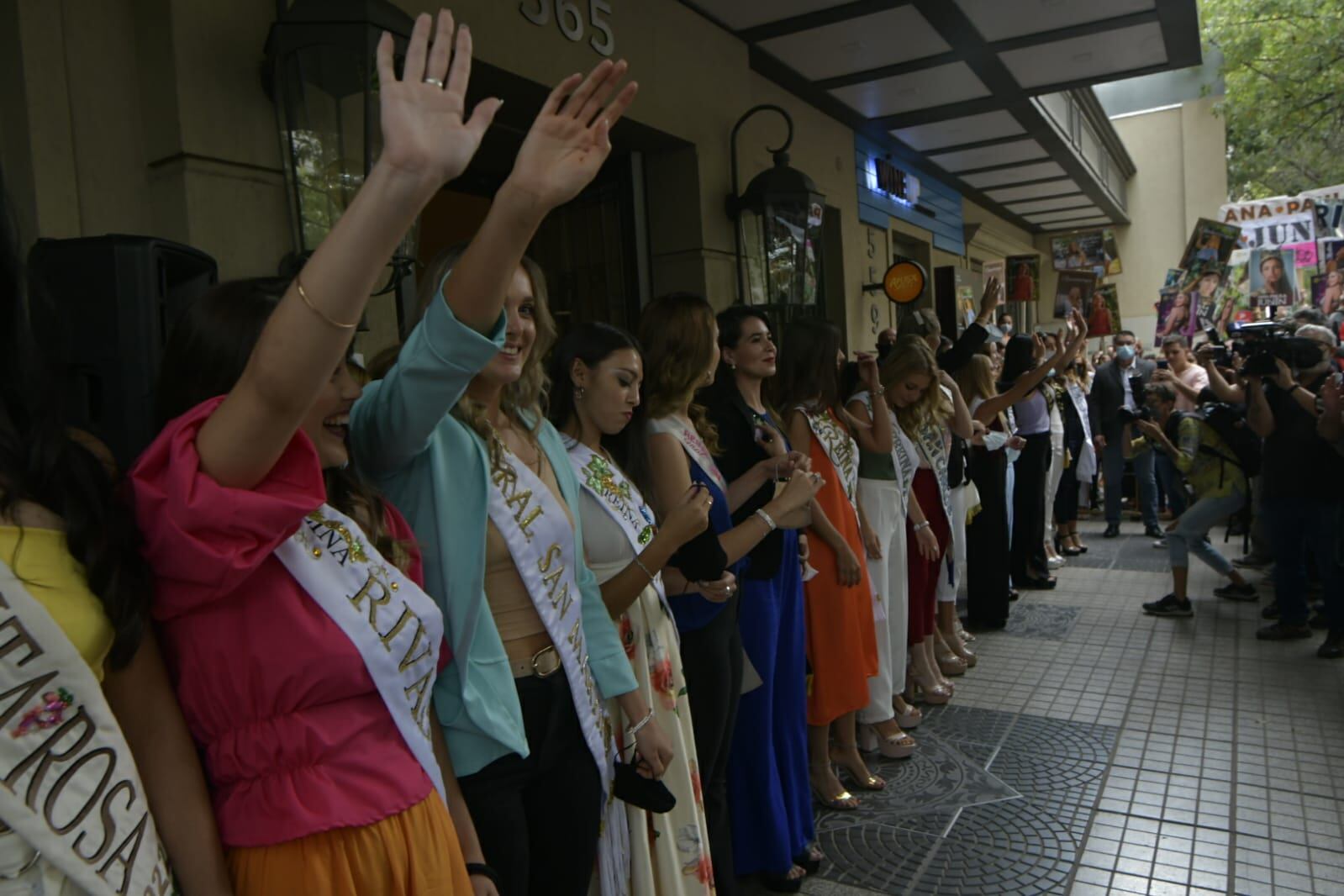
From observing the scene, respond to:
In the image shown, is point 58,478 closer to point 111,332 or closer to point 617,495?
point 111,332

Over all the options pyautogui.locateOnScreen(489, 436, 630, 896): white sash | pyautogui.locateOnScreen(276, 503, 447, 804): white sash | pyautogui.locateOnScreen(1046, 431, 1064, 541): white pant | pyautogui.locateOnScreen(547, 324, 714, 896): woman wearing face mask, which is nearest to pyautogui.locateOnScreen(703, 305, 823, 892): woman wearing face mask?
pyautogui.locateOnScreen(547, 324, 714, 896): woman wearing face mask

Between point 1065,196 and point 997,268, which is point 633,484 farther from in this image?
point 1065,196

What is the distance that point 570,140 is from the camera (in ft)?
3.84

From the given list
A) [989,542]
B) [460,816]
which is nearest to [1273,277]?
Result: [989,542]

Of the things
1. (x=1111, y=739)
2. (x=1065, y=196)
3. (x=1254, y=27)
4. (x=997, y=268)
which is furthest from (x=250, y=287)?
(x=1254, y=27)

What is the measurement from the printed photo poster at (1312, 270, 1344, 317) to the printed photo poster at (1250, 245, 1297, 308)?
85 cm

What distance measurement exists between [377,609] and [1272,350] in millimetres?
5035

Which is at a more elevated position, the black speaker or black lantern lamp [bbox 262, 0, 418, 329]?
black lantern lamp [bbox 262, 0, 418, 329]

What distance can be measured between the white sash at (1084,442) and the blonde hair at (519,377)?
683 centimetres

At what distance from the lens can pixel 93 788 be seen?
88 centimetres

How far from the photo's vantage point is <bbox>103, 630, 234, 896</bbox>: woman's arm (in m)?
0.99

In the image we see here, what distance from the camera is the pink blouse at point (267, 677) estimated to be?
3.20 feet

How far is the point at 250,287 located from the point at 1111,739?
12.3 ft

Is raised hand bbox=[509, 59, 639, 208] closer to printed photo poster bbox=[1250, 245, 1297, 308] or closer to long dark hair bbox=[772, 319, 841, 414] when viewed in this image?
long dark hair bbox=[772, 319, 841, 414]
